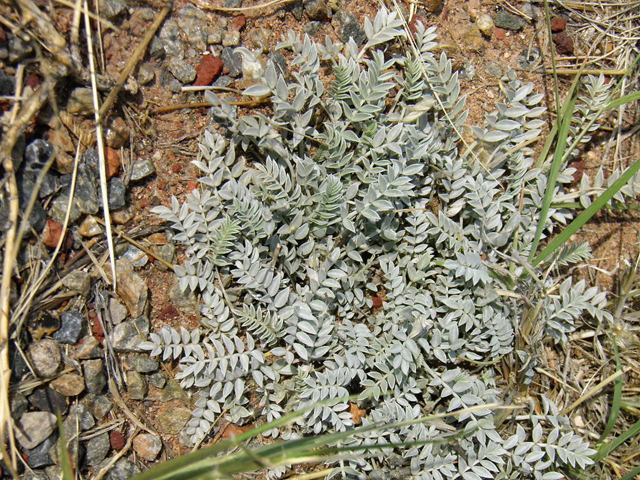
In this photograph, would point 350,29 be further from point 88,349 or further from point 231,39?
point 88,349

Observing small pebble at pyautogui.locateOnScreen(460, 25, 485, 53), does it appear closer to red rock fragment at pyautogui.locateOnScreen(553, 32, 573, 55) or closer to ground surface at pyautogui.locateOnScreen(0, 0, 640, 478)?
ground surface at pyautogui.locateOnScreen(0, 0, 640, 478)

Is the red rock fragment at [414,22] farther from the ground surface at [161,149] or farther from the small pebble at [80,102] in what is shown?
the small pebble at [80,102]

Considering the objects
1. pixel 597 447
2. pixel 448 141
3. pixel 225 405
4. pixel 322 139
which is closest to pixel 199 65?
pixel 322 139

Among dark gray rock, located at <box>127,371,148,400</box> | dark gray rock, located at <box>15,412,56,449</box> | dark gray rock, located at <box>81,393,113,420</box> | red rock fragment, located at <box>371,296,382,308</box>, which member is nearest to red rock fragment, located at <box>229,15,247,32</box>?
red rock fragment, located at <box>371,296,382,308</box>

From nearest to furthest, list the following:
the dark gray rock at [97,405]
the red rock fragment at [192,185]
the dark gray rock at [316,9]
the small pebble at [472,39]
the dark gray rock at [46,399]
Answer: the dark gray rock at [46,399] → the dark gray rock at [97,405] → the red rock fragment at [192,185] → the dark gray rock at [316,9] → the small pebble at [472,39]

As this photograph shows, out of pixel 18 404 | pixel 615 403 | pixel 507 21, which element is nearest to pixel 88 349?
pixel 18 404

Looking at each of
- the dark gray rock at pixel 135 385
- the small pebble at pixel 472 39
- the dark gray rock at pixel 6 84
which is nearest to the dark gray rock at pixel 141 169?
the dark gray rock at pixel 6 84

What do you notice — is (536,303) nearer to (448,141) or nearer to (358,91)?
(448,141)
